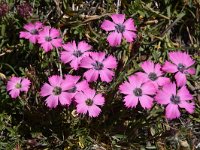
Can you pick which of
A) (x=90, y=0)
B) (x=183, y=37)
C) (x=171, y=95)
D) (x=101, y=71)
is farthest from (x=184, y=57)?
(x=90, y=0)

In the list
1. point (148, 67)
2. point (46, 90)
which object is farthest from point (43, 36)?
point (148, 67)

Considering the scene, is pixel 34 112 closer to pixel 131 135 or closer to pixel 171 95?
pixel 131 135

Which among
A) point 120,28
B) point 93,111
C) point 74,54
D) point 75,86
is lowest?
point 93,111

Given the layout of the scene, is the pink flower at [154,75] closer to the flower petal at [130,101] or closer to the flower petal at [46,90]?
the flower petal at [130,101]

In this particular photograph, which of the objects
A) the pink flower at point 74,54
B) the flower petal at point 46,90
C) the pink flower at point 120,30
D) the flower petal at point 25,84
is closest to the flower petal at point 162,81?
the pink flower at point 120,30

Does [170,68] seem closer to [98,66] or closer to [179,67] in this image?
[179,67]

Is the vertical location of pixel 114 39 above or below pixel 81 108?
above
